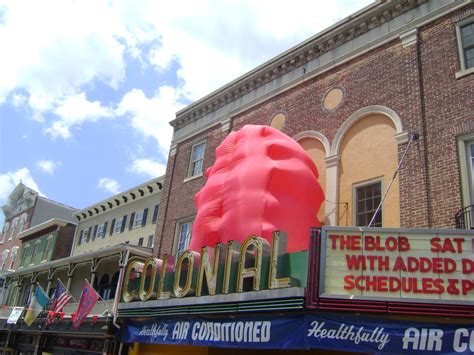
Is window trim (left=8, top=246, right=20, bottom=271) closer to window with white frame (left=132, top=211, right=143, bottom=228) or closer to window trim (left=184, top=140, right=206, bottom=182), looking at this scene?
window with white frame (left=132, top=211, right=143, bottom=228)

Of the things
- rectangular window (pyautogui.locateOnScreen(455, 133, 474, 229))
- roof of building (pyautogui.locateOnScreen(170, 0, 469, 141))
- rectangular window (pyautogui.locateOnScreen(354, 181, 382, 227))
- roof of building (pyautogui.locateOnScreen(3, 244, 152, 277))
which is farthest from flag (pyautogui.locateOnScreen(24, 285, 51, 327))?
rectangular window (pyautogui.locateOnScreen(455, 133, 474, 229))

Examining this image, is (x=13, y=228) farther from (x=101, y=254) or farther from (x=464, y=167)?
(x=464, y=167)

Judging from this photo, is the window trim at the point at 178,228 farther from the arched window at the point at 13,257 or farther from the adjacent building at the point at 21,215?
the arched window at the point at 13,257

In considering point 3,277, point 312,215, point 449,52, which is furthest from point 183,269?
point 3,277

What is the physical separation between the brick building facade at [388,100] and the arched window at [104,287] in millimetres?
11513

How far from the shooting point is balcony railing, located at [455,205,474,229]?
10766 mm

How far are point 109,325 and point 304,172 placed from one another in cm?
976

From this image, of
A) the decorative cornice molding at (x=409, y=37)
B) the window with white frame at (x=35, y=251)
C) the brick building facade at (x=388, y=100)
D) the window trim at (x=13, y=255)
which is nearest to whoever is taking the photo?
the brick building facade at (x=388, y=100)

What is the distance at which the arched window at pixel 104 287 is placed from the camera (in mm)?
28814

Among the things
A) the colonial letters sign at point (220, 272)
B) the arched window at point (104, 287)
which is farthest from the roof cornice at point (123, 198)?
the colonial letters sign at point (220, 272)

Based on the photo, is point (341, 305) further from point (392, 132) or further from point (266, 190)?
point (392, 132)

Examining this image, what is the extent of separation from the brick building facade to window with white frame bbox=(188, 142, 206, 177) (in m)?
1.05

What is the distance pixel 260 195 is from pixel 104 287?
20.2 metres

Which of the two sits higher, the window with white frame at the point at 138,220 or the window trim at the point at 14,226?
the window trim at the point at 14,226
